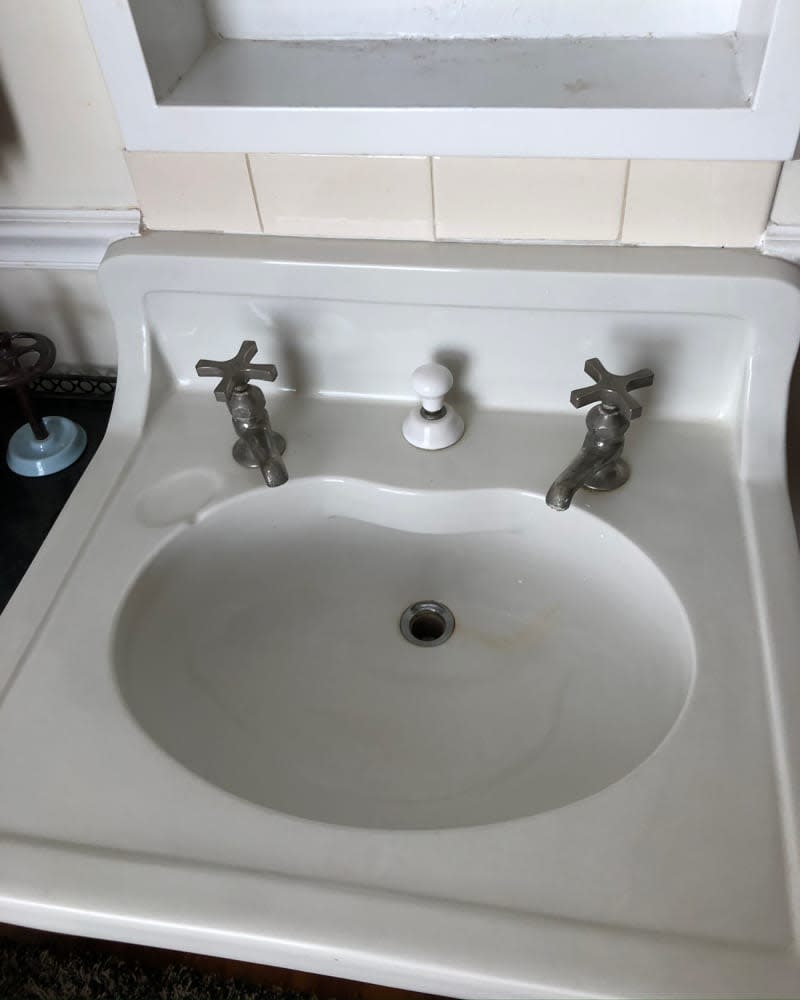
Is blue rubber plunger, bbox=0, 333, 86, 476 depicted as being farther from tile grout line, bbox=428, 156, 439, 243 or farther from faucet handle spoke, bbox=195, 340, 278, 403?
tile grout line, bbox=428, 156, 439, 243

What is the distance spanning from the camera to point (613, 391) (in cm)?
67

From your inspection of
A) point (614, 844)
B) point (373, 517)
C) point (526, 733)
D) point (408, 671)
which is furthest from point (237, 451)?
point (614, 844)

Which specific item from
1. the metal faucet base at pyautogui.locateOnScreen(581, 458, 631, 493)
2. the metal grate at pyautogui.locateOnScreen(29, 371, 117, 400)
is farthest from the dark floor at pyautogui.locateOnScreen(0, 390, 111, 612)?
the metal faucet base at pyautogui.locateOnScreen(581, 458, 631, 493)

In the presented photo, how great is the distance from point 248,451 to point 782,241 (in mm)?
499

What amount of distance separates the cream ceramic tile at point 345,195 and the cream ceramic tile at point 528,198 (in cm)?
2

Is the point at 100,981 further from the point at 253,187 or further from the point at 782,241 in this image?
the point at 782,241


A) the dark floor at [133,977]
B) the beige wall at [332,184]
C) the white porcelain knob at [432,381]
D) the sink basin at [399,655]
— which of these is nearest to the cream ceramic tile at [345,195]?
the beige wall at [332,184]

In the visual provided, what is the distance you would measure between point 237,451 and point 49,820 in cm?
36

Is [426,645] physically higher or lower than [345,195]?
Answer: lower

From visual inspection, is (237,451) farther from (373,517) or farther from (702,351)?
(702,351)

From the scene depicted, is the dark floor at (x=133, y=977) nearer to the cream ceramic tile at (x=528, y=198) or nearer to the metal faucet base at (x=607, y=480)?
the metal faucet base at (x=607, y=480)

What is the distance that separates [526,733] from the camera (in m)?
0.70

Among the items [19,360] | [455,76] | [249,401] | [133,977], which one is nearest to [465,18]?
[455,76]

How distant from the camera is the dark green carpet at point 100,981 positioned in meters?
1.07
